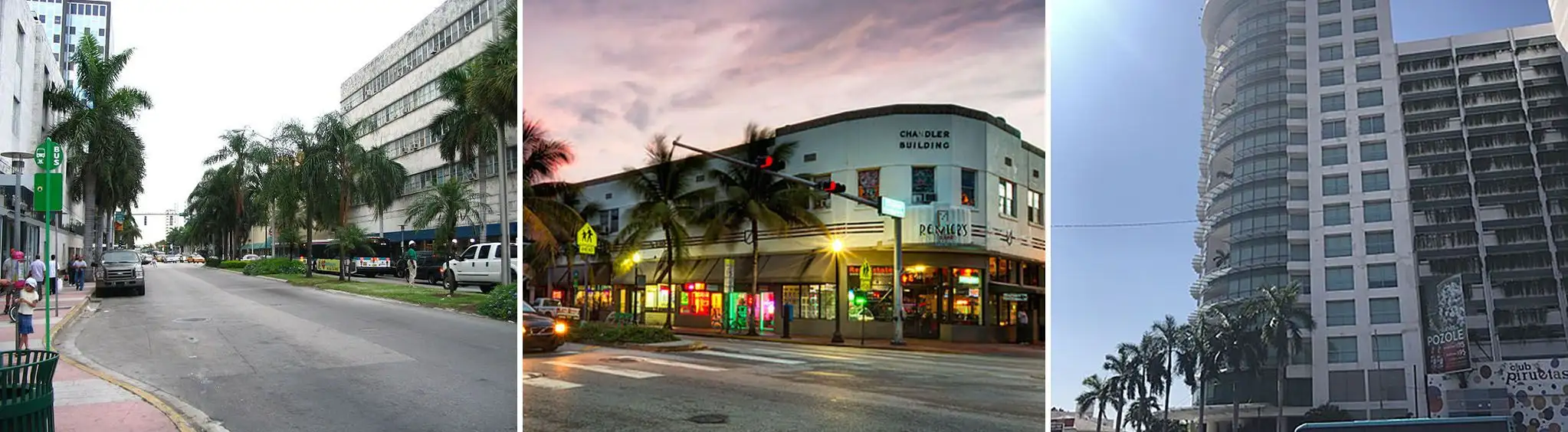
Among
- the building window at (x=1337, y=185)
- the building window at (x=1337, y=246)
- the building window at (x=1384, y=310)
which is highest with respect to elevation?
the building window at (x=1337, y=185)

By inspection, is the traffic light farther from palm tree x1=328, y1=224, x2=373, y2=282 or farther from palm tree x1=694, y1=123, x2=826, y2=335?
palm tree x1=328, y1=224, x2=373, y2=282

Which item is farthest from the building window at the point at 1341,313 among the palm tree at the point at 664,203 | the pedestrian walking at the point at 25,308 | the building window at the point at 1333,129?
the pedestrian walking at the point at 25,308

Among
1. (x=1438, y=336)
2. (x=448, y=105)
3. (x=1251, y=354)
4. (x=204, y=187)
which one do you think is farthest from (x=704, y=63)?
(x=204, y=187)

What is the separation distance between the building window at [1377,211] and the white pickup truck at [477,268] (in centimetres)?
335

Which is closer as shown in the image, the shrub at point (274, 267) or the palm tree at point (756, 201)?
the palm tree at point (756, 201)

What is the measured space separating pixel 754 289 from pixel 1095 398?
4.50 ft

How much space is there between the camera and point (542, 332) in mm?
2232

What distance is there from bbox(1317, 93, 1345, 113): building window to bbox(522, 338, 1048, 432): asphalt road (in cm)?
138

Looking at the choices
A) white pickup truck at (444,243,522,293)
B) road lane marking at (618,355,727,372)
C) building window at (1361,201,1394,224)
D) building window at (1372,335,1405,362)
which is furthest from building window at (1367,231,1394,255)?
white pickup truck at (444,243,522,293)

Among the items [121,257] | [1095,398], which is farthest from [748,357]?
[121,257]

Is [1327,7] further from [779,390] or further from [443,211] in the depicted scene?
[443,211]

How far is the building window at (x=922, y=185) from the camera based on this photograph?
5.76 feet

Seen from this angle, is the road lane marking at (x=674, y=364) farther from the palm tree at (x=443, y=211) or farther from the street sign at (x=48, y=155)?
the street sign at (x=48, y=155)

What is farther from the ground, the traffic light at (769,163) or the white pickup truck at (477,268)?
the traffic light at (769,163)
